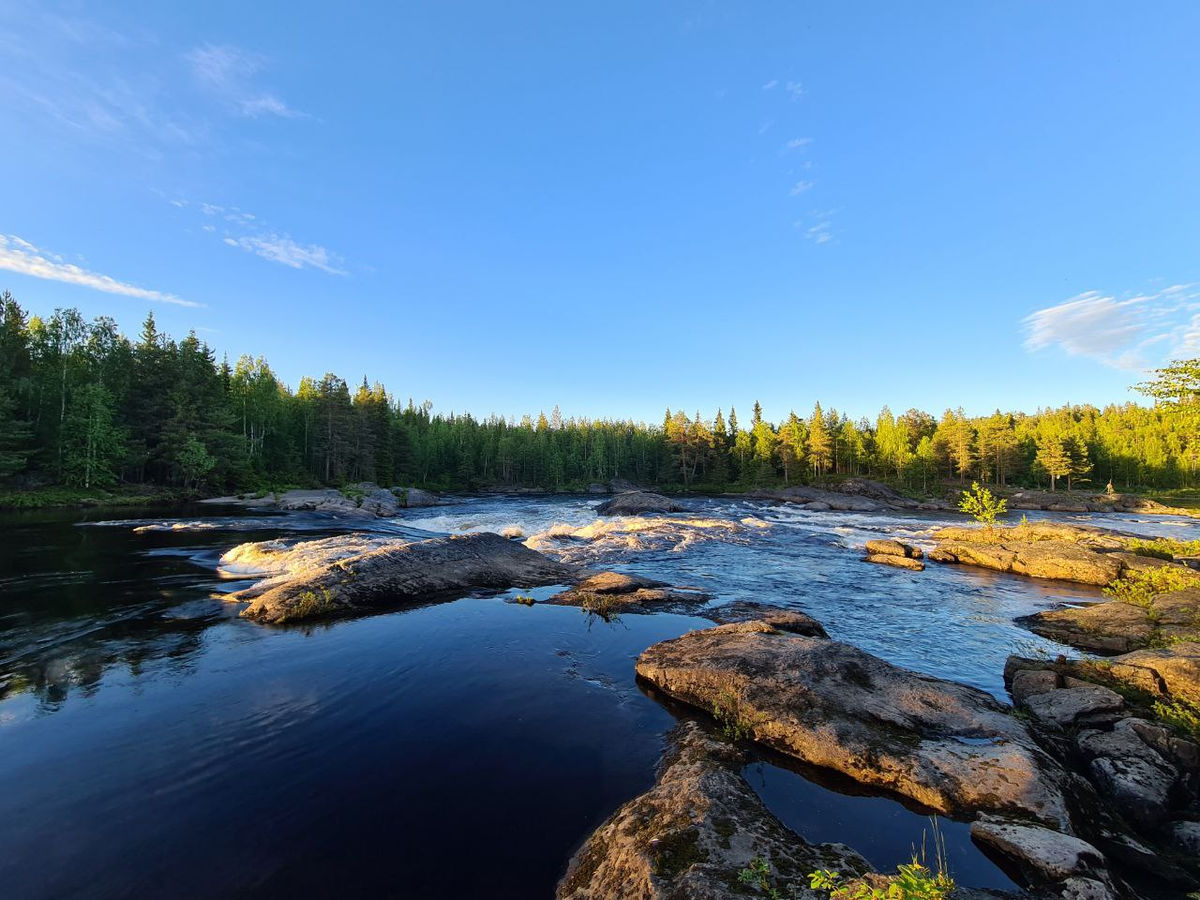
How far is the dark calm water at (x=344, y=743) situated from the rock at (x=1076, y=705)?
168 centimetres

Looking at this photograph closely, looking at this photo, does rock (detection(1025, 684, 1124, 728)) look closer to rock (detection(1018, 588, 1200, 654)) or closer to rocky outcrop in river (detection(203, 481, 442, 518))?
rock (detection(1018, 588, 1200, 654))

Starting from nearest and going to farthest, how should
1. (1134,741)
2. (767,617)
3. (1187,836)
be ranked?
(1187,836)
(1134,741)
(767,617)

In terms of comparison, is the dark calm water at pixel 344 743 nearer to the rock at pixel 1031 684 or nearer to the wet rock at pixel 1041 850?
the wet rock at pixel 1041 850

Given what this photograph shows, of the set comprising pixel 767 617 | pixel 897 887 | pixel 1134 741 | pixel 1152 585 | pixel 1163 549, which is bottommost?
pixel 767 617

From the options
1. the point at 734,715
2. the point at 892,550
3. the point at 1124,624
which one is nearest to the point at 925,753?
the point at 734,715

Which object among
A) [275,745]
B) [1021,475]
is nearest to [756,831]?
[275,745]

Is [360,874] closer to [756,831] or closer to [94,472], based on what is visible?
[756,831]

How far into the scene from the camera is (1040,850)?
5305mm

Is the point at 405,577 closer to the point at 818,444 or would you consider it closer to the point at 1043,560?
the point at 1043,560

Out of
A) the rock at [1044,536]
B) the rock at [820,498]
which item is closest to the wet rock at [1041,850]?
the rock at [1044,536]

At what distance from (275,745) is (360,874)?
11.9 feet

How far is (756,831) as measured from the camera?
5656 millimetres

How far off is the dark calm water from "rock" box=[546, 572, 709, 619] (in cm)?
108

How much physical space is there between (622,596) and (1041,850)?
41.7ft
